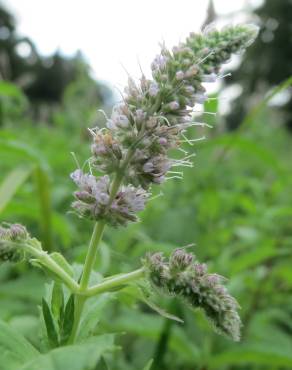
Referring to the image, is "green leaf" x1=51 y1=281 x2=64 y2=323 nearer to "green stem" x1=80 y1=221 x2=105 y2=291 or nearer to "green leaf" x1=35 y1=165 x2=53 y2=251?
"green stem" x1=80 y1=221 x2=105 y2=291

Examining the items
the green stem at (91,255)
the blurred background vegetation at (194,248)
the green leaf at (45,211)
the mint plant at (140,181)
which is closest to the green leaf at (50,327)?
the mint plant at (140,181)

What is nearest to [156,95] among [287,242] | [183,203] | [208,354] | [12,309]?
[208,354]

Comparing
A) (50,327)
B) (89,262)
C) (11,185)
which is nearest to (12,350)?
(50,327)

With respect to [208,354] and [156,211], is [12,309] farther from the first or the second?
[156,211]

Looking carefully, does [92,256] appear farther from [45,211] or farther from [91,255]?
[45,211]

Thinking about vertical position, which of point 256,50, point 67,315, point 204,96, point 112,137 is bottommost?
point 67,315
